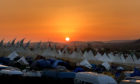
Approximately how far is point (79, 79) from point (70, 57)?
836 inches

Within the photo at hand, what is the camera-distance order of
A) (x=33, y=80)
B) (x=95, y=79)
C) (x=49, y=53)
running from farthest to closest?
(x=49, y=53), (x=33, y=80), (x=95, y=79)

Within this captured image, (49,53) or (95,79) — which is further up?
(49,53)

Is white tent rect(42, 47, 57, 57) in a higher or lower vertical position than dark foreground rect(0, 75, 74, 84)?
higher

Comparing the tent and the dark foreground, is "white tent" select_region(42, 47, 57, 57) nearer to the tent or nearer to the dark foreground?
the dark foreground

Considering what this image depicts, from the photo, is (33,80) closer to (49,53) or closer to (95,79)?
(95,79)

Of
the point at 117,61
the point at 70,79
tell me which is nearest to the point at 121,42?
the point at 117,61

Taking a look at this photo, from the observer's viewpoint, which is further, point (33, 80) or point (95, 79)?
point (33, 80)

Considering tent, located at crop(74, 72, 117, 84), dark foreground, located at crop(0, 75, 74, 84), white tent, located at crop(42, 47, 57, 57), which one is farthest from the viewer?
white tent, located at crop(42, 47, 57, 57)

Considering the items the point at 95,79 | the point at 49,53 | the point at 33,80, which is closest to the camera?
the point at 95,79

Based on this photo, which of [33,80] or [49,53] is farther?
[49,53]

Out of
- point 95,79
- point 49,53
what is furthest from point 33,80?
point 49,53

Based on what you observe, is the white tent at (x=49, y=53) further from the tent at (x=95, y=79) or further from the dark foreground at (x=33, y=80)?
the tent at (x=95, y=79)

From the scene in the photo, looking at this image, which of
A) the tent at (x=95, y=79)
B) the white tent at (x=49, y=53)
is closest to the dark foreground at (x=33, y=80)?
the tent at (x=95, y=79)

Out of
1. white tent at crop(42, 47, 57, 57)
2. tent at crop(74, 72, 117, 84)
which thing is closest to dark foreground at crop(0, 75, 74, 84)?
→ tent at crop(74, 72, 117, 84)
